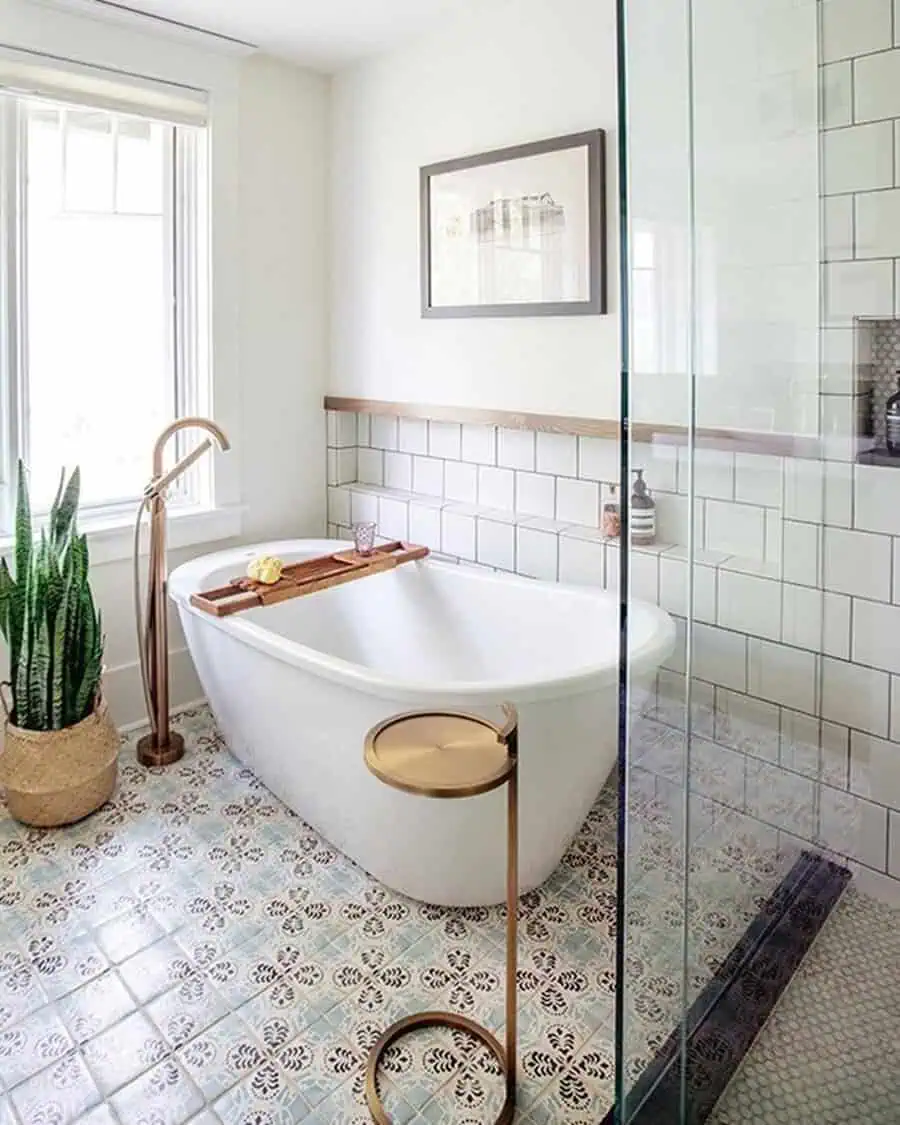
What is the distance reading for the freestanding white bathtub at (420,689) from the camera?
1927 mm

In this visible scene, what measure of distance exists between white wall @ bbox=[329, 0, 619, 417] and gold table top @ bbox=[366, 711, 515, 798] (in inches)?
53.1

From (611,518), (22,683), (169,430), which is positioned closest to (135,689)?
(22,683)

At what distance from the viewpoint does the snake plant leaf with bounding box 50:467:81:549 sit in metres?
2.48

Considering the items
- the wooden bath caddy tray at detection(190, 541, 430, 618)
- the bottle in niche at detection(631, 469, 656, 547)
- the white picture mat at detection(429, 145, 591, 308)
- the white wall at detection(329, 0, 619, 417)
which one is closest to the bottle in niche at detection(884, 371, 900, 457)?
the bottle in niche at detection(631, 469, 656, 547)

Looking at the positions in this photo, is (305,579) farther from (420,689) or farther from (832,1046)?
(832,1046)

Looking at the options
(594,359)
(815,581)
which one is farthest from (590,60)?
(815,581)

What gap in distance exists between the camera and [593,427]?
2645mm

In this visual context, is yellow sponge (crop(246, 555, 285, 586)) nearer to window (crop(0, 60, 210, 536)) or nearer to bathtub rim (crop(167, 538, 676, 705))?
bathtub rim (crop(167, 538, 676, 705))

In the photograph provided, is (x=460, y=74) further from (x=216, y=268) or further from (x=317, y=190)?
(x=216, y=268)

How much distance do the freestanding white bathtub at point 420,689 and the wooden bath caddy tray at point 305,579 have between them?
48mm

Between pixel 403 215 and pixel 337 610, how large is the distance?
142cm

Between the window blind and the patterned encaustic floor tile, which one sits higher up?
the window blind

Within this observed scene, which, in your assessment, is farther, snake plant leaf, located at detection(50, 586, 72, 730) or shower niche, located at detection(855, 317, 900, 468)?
snake plant leaf, located at detection(50, 586, 72, 730)

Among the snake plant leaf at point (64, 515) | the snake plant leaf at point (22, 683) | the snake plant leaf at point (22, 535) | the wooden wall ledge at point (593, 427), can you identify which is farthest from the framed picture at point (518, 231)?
the snake plant leaf at point (22, 683)
